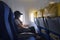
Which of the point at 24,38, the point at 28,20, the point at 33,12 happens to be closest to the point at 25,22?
the point at 28,20

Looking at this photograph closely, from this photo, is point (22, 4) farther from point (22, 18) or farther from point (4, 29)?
point (4, 29)

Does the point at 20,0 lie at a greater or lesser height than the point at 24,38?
greater

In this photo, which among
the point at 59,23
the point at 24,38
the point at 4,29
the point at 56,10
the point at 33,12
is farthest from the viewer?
the point at 33,12

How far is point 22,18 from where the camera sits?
457 centimetres

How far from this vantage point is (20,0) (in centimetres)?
459

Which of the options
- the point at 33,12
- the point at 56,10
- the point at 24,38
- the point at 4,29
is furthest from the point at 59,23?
the point at 33,12

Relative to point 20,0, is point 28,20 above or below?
below

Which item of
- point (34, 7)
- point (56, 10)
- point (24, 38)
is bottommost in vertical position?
point (24, 38)

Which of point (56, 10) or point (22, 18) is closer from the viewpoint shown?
point (56, 10)

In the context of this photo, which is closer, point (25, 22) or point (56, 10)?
point (56, 10)

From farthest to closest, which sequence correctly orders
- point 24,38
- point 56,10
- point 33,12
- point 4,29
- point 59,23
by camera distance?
point 33,12 → point 56,10 → point 59,23 → point 24,38 → point 4,29

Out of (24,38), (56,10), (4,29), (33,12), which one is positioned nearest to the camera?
(4,29)

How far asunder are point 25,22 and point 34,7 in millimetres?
639

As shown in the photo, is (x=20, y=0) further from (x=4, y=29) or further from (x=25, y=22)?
(x=4, y=29)
